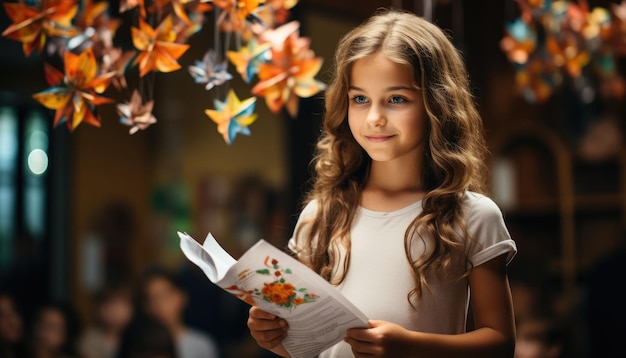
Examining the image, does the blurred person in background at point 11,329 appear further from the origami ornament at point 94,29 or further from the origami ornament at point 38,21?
the origami ornament at point 38,21

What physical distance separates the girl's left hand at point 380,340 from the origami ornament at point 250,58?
0.53 meters

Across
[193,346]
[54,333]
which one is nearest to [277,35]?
[193,346]

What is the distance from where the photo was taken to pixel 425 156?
50.9 inches

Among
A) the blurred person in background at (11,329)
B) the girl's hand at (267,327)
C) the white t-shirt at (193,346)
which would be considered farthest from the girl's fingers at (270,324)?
the blurred person in background at (11,329)

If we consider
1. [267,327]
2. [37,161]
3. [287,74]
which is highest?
[287,74]

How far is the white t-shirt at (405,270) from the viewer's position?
1.20m

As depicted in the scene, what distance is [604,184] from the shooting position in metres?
4.80

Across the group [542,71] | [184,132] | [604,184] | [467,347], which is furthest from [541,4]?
[184,132]

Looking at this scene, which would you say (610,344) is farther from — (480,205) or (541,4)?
(480,205)

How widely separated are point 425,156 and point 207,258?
37cm

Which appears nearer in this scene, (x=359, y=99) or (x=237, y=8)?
(x=359, y=99)

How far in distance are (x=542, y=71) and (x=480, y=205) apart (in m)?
1.09

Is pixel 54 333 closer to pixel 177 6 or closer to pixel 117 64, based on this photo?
pixel 117 64

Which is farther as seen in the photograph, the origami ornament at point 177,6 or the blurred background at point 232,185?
the blurred background at point 232,185
